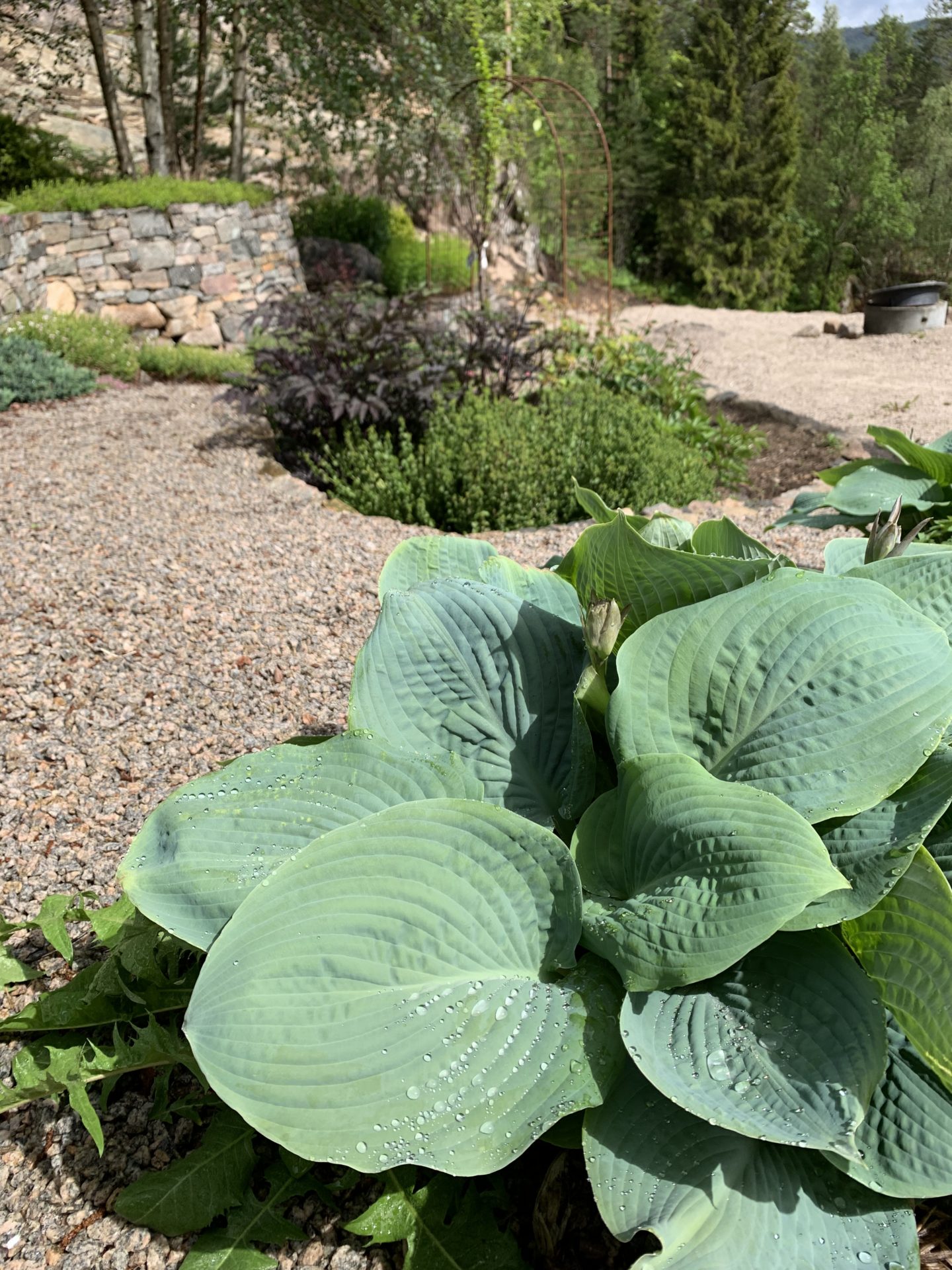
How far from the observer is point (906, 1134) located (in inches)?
37.9

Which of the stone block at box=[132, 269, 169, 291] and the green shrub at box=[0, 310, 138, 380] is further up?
the stone block at box=[132, 269, 169, 291]

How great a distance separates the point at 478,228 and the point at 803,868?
8467 millimetres

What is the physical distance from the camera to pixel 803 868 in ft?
2.99

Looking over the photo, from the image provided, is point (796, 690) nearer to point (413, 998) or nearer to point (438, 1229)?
point (413, 998)

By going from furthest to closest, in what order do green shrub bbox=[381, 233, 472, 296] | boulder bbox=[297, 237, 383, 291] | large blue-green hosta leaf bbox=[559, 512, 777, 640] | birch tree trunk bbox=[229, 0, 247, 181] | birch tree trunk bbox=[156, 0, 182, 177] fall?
green shrub bbox=[381, 233, 472, 296], boulder bbox=[297, 237, 383, 291], birch tree trunk bbox=[229, 0, 247, 181], birch tree trunk bbox=[156, 0, 182, 177], large blue-green hosta leaf bbox=[559, 512, 777, 640]

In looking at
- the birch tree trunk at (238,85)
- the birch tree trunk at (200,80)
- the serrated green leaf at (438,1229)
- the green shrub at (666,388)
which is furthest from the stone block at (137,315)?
the serrated green leaf at (438,1229)

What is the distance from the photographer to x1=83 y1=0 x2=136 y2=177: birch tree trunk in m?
9.84

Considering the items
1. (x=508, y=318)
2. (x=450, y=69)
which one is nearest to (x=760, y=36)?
(x=450, y=69)

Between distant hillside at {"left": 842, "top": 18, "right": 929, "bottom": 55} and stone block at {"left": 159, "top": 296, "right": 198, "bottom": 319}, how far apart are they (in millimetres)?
7127

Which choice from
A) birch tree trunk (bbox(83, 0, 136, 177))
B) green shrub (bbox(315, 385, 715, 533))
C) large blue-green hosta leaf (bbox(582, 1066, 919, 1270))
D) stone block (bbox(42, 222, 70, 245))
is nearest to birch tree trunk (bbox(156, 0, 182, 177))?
birch tree trunk (bbox(83, 0, 136, 177))

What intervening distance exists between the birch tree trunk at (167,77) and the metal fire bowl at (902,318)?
8223mm

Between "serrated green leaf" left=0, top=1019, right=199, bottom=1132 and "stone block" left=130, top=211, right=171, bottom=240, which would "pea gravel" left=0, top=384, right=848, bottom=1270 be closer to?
"serrated green leaf" left=0, top=1019, right=199, bottom=1132

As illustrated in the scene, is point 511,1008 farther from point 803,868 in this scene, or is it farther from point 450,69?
point 450,69

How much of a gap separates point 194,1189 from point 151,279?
9483 millimetres
